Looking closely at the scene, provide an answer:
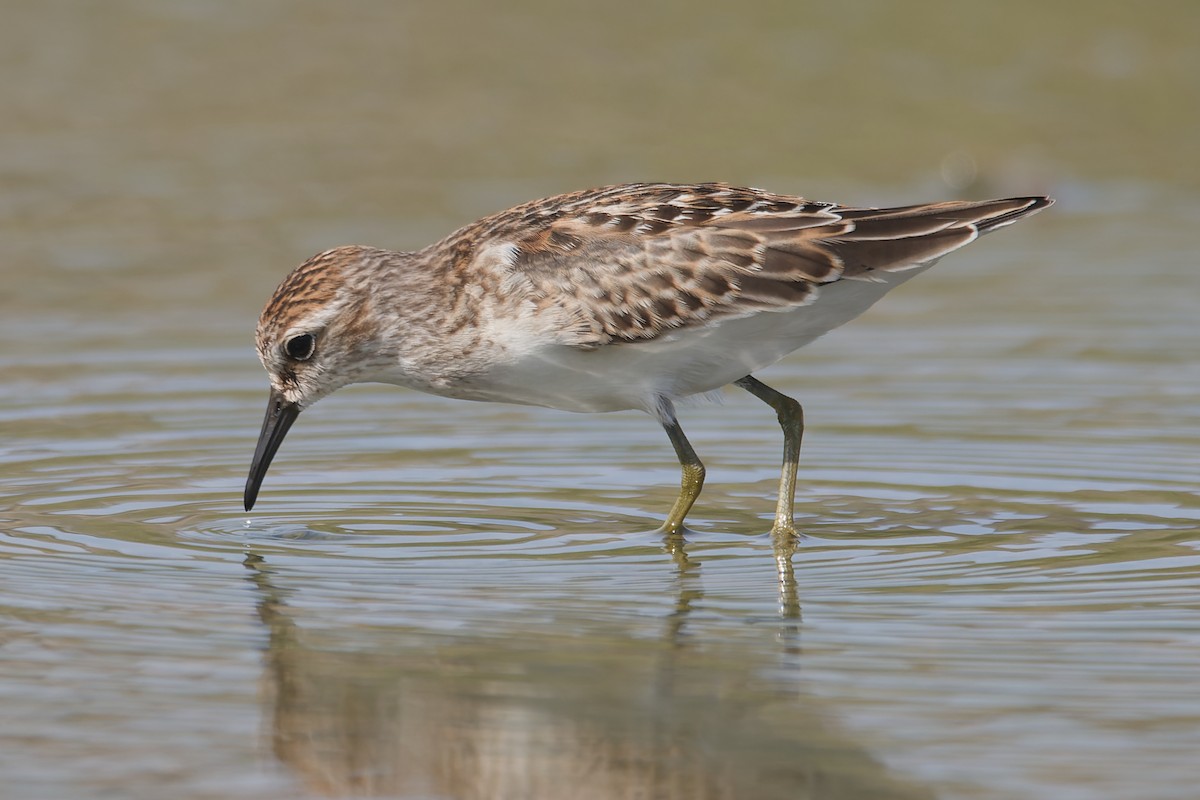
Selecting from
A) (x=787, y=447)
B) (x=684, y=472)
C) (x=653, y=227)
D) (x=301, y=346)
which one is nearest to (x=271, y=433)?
(x=301, y=346)

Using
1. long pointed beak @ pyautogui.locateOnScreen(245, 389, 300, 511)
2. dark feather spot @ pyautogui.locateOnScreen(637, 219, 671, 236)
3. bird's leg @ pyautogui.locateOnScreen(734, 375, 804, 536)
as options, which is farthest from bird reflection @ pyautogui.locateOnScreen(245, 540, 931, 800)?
dark feather spot @ pyautogui.locateOnScreen(637, 219, 671, 236)

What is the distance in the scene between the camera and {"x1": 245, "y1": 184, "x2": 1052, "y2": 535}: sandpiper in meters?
9.41

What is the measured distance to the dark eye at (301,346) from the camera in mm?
9930

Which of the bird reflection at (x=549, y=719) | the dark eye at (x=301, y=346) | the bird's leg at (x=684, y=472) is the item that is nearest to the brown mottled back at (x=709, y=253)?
the bird's leg at (x=684, y=472)

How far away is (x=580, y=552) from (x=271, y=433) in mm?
1989

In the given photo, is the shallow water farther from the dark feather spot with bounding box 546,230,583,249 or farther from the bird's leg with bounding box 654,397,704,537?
the dark feather spot with bounding box 546,230,583,249

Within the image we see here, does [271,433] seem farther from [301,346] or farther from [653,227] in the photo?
[653,227]

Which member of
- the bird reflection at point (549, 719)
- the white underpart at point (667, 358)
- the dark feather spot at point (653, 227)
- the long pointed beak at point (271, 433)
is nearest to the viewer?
the bird reflection at point (549, 719)

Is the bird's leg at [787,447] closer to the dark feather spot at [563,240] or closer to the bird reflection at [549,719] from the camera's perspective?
the dark feather spot at [563,240]

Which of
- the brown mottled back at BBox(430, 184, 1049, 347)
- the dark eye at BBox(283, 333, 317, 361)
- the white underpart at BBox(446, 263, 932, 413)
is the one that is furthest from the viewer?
the dark eye at BBox(283, 333, 317, 361)

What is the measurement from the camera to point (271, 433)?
10.2 meters

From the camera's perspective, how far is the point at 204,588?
8391 millimetres

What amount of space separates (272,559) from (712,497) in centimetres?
280

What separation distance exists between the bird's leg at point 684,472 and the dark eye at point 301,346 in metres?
1.75
